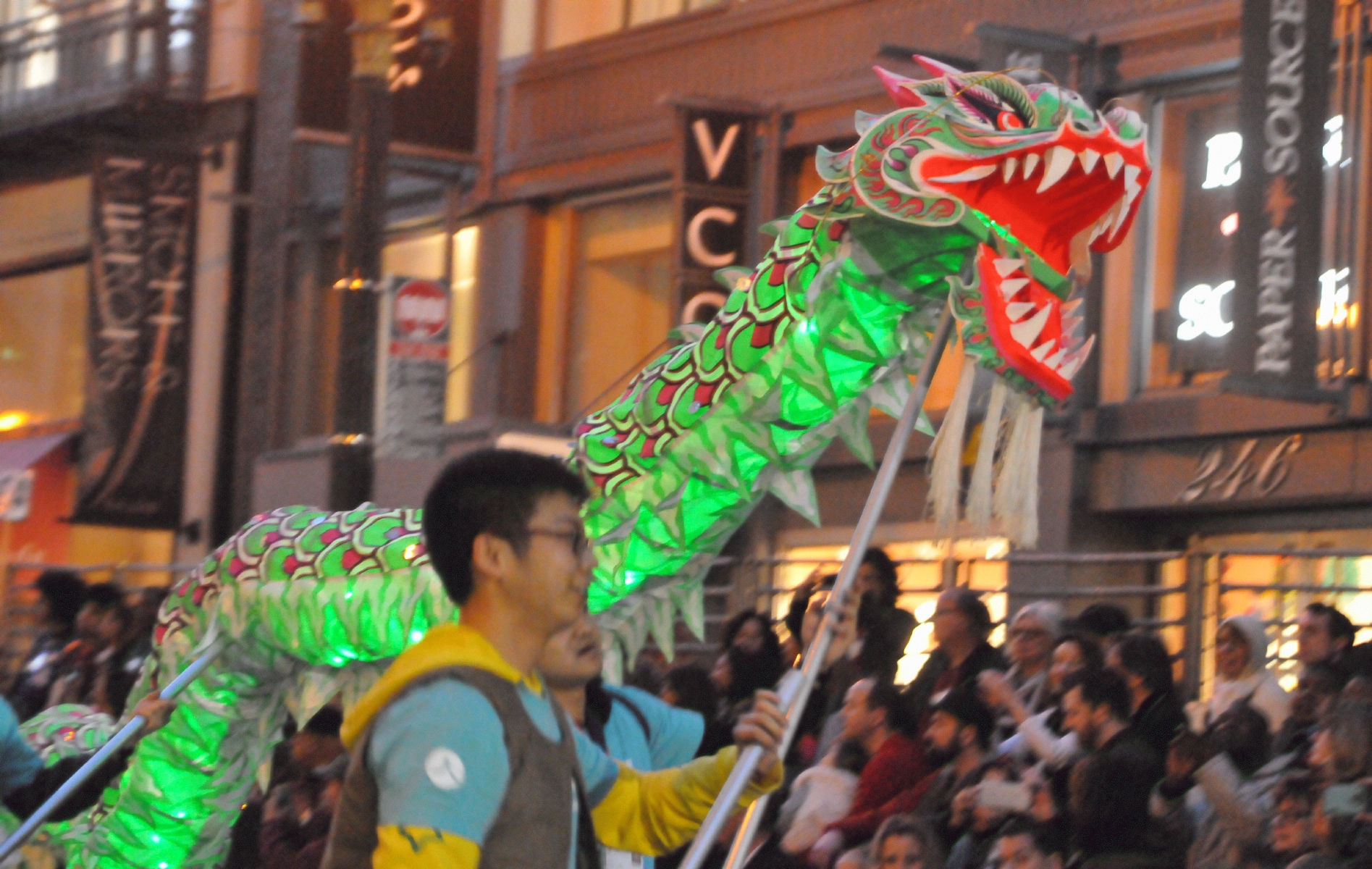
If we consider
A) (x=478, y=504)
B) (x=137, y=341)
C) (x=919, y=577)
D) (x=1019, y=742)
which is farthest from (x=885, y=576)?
(x=137, y=341)

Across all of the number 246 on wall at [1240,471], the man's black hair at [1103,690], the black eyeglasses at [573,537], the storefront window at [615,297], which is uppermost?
the storefront window at [615,297]

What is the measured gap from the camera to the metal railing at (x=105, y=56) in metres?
17.8

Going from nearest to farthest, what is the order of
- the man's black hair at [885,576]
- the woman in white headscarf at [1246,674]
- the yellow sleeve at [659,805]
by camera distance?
1. the yellow sleeve at [659,805]
2. the woman in white headscarf at [1246,674]
3. the man's black hair at [885,576]

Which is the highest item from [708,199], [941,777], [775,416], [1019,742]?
[708,199]

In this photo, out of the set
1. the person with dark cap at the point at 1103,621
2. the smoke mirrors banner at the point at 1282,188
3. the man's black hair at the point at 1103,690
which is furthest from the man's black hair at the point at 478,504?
the smoke mirrors banner at the point at 1282,188

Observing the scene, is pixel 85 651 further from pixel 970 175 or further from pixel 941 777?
pixel 970 175

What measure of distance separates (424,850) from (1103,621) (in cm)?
467

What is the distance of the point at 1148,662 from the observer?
6148 millimetres

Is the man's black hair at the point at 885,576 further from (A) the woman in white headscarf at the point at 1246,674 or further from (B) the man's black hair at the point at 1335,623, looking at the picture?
(B) the man's black hair at the point at 1335,623

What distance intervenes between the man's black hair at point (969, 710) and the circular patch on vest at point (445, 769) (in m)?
3.88

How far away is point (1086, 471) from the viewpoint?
36.2ft

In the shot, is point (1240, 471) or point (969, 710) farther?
point (1240, 471)

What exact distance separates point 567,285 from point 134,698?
8953 millimetres

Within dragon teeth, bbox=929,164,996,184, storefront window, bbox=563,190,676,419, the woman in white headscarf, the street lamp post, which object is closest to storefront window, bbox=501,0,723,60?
storefront window, bbox=563,190,676,419
